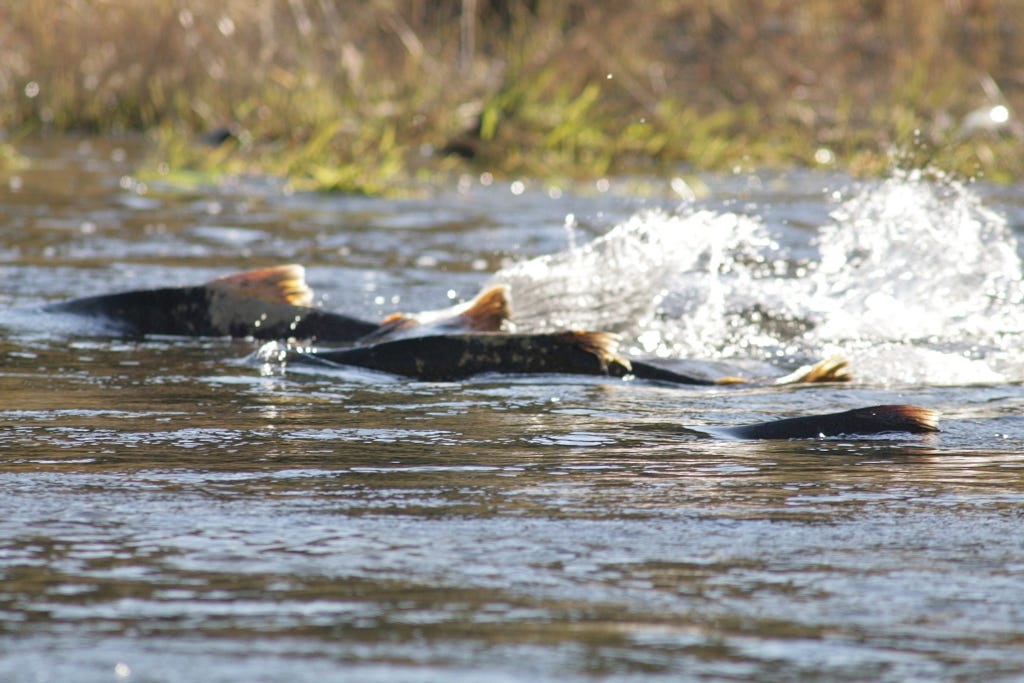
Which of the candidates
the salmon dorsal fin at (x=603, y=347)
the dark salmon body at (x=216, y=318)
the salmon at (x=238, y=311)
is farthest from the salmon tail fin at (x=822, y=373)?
the dark salmon body at (x=216, y=318)

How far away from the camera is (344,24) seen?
14.7 metres

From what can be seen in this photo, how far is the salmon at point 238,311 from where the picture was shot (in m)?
5.57

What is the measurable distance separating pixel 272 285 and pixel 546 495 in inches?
104

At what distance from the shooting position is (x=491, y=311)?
17.0 ft

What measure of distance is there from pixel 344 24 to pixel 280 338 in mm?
9433

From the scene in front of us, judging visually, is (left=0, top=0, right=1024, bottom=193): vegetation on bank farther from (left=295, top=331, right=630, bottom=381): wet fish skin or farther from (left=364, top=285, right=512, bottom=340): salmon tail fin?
(left=295, top=331, right=630, bottom=381): wet fish skin

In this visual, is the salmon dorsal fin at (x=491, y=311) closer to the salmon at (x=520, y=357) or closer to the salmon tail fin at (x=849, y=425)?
the salmon at (x=520, y=357)

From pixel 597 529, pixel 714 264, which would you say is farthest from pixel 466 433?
pixel 714 264

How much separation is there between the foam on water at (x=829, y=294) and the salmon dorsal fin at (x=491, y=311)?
60 centimetres

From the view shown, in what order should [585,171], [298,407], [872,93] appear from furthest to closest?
1. [872,93]
2. [585,171]
3. [298,407]

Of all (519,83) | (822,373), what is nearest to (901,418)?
(822,373)

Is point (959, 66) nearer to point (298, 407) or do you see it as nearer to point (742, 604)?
point (298, 407)

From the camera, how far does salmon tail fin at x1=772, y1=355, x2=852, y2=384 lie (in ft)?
15.4

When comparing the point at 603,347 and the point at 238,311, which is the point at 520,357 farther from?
the point at 238,311
